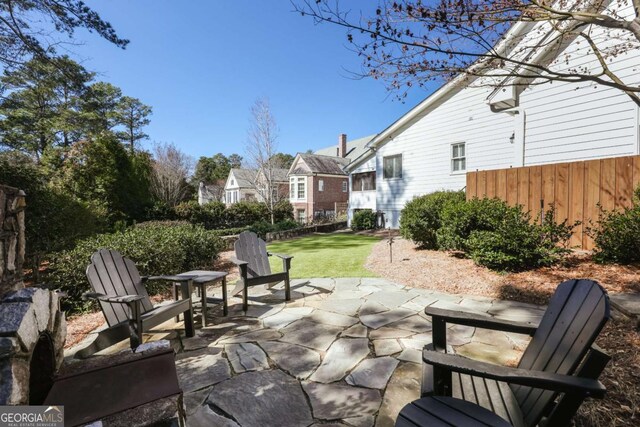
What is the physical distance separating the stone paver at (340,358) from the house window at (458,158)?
403 inches

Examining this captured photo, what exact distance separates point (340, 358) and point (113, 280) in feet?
8.63

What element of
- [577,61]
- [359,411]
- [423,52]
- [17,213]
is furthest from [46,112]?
[577,61]

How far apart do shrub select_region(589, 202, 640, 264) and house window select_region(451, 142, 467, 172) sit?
6.57 meters

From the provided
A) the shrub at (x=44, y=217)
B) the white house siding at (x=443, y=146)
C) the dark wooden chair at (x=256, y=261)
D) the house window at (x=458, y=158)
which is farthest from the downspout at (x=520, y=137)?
the shrub at (x=44, y=217)

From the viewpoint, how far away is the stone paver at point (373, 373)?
7.97 ft

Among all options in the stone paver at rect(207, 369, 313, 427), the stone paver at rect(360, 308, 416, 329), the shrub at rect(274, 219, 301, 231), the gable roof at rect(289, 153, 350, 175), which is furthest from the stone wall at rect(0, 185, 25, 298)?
the gable roof at rect(289, 153, 350, 175)

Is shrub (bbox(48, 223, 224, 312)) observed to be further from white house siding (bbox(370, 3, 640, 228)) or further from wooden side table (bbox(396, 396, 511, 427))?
white house siding (bbox(370, 3, 640, 228))

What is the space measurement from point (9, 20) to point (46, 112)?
11583 mm

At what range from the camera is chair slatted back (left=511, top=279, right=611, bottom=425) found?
4.31 feet

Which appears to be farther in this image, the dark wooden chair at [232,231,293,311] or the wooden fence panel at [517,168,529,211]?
the wooden fence panel at [517,168,529,211]

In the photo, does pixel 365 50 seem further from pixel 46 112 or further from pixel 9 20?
pixel 46 112

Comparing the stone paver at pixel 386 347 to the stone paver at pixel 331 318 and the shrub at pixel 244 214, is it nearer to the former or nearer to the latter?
the stone paver at pixel 331 318

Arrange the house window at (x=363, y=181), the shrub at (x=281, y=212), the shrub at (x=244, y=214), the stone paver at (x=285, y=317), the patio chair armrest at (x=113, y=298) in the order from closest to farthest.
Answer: the patio chair armrest at (x=113, y=298)
the stone paver at (x=285, y=317)
the house window at (x=363, y=181)
the shrub at (x=244, y=214)
the shrub at (x=281, y=212)

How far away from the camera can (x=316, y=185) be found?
2577 cm
